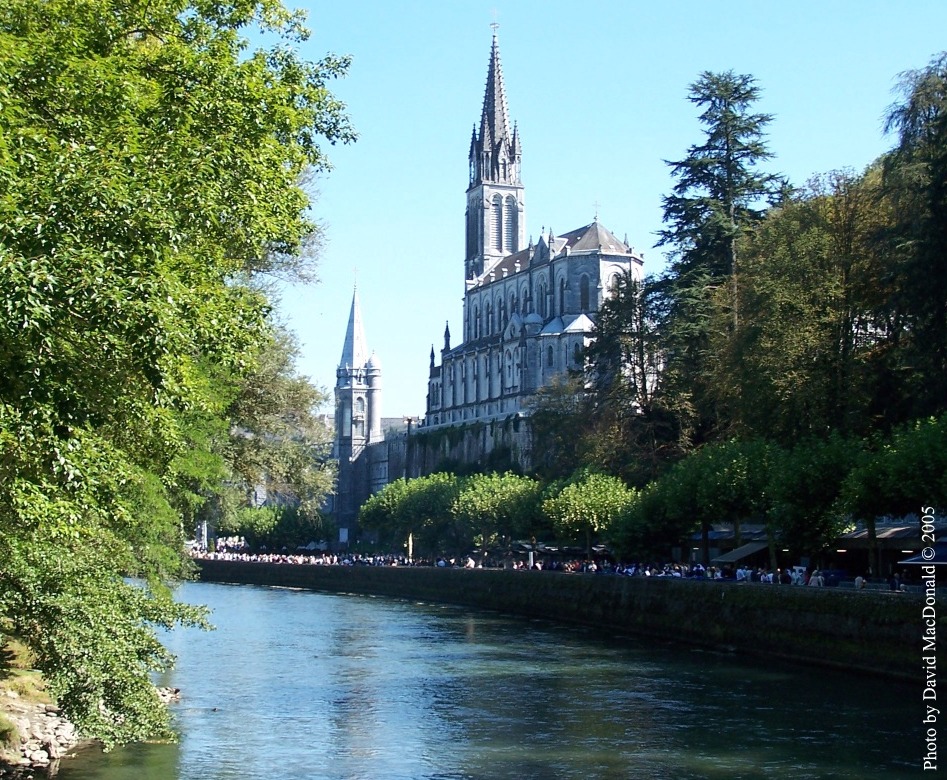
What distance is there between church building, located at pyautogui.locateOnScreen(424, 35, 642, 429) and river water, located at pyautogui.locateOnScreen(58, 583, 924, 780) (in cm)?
7938

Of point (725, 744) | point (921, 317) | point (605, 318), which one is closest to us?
point (725, 744)

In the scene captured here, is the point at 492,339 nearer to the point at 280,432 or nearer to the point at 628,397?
the point at 628,397

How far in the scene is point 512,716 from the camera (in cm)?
3098

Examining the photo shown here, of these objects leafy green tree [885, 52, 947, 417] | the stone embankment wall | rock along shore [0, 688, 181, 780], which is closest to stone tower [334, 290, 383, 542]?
the stone embankment wall

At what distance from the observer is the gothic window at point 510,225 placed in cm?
17250

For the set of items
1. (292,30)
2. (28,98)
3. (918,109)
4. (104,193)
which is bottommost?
(104,193)

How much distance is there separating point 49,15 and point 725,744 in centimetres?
1871

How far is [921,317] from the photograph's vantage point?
4091cm

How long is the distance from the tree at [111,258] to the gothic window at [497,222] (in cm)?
15115

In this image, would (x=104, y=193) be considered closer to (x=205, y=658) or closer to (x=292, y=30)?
(x=292, y=30)

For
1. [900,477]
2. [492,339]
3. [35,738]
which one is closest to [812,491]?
[900,477]

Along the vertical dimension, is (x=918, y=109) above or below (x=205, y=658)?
above

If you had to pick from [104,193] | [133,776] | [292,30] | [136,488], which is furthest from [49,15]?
[133,776]

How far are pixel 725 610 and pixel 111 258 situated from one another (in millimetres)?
34990
